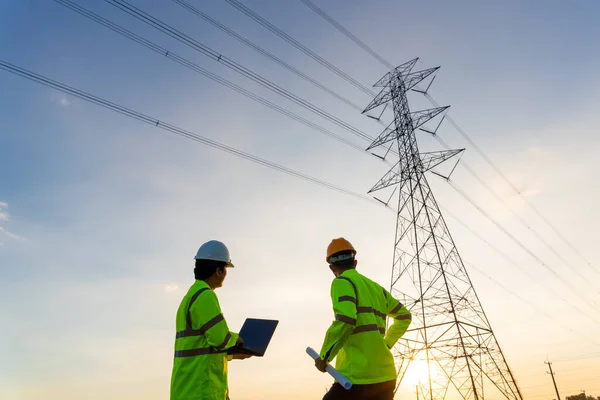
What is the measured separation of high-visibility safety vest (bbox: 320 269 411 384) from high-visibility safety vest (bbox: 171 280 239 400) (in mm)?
961

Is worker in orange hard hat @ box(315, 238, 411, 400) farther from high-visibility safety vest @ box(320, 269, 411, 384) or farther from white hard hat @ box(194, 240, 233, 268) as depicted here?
white hard hat @ box(194, 240, 233, 268)

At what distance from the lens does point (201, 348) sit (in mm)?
3346

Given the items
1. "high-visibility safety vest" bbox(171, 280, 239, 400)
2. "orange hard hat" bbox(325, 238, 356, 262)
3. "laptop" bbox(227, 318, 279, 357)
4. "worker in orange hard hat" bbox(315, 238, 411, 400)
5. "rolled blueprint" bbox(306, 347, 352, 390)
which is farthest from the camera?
"orange hard hat" bbox(325, 238, 356, 262)

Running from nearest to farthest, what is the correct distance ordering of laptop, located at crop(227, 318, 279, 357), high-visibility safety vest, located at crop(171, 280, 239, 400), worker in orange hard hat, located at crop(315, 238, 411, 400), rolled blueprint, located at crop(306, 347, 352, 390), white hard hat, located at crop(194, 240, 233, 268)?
high-visibility safety vest, located at crop(171, 280, 239, 400), rolled blueprint, located at crop(306, 347, 352, 390), worker in orange hard hat, located at crop(315, 238, 411, 400), laptop, located at crop(227, 318, 279, 357), white hard hat, located at crop(194, 240, 233, 268)

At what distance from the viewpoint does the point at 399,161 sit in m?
20.7

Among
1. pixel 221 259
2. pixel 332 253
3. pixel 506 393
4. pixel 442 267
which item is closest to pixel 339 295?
pixel 332 253

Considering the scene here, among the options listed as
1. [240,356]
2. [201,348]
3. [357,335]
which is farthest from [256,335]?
[357,335]

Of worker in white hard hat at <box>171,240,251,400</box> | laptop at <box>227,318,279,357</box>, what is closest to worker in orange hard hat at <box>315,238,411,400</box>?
laptop at <box>227,318,279,357</box>

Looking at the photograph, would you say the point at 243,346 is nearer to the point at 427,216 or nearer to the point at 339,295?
the point at 339,295

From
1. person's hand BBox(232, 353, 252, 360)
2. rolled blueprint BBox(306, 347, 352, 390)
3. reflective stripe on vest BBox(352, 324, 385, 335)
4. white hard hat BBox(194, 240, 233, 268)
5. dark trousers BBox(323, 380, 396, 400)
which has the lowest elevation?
dark trousers BBox(323, 380, 396, 400)

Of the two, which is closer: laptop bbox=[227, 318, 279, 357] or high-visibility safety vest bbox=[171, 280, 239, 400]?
high-visibility safety vest bbox=[171, 280, 239, 400]

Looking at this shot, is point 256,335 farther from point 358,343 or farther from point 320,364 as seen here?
point 358,343

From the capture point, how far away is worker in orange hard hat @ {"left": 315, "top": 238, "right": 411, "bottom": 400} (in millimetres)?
3512

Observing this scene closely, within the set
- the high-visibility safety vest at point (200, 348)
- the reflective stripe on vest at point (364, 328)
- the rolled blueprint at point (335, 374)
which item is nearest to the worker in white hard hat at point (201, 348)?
the high-visibility safety vest at point (200, 348)
